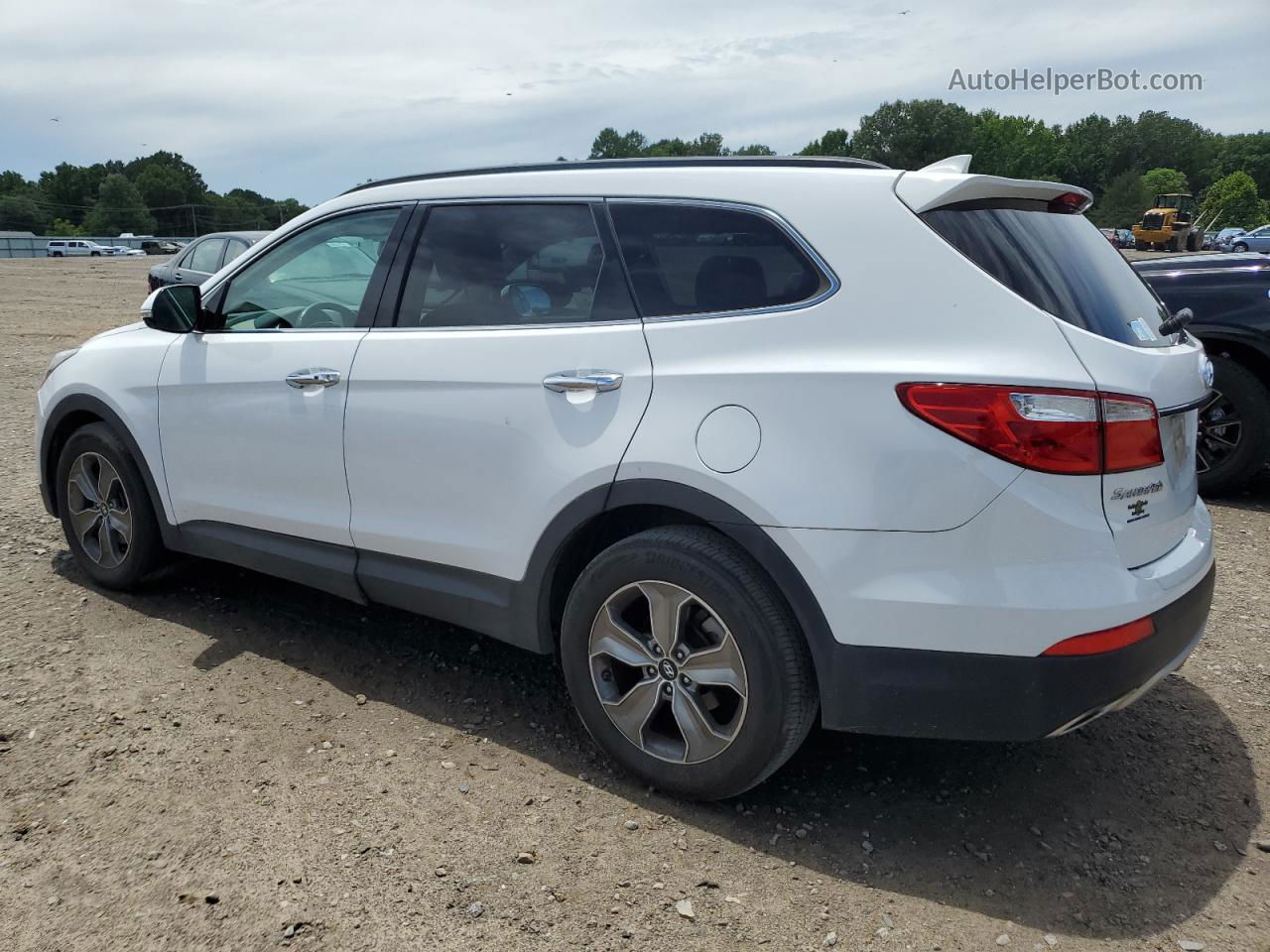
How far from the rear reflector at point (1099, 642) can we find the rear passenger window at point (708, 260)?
42.7 inches

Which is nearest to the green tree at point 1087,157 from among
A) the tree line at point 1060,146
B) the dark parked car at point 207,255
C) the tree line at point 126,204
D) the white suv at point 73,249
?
the tree line at point 1060,146

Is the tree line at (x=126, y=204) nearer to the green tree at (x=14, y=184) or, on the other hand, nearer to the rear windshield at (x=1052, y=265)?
the green tree at (x=14, y=184)

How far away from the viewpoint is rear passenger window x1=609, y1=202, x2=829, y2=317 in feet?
9.30

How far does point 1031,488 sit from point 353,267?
8.19ft

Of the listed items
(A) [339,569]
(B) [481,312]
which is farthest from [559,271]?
(A) [339,569]

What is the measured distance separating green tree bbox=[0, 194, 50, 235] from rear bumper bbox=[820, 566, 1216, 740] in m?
111

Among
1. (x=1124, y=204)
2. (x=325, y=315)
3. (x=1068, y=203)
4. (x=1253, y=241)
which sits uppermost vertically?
(x=1068, y=203)

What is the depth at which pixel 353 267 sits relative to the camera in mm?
3766

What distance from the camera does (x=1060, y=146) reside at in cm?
12962

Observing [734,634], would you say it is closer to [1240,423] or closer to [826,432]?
[826,432]

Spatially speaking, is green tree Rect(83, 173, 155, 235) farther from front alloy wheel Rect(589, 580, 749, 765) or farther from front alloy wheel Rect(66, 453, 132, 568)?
front alloy wheel Rect(589, 580, 749, 765)

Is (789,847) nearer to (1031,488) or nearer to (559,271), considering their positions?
(1031,488)

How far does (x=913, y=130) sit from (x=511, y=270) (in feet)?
374

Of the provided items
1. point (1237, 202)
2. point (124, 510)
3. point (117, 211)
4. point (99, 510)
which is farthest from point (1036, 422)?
point (117, 211)
